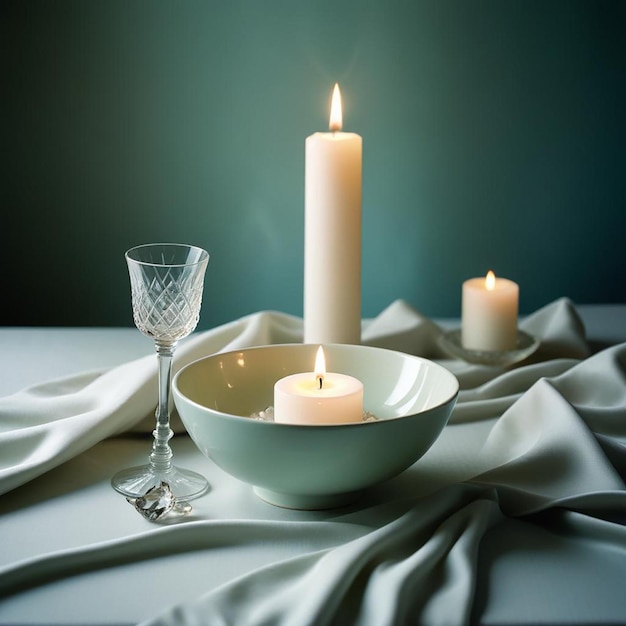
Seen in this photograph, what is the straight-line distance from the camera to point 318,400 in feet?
2.76

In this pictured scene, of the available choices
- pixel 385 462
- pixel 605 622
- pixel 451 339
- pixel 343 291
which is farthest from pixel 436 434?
pixel 451 339

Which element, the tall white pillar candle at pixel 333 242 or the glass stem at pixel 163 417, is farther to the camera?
the tall white pillar candle at pixel 333 242

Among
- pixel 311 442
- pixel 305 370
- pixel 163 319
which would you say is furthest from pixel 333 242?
pixel 311 442

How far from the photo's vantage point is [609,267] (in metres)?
1.99

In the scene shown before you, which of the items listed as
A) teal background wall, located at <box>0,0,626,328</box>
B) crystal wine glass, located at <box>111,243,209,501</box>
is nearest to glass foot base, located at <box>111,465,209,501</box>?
crystal wine glass, located at <box>111,243,209,501</box>

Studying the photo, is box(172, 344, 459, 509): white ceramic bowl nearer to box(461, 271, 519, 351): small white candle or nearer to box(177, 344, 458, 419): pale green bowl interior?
box(177, 344, 458, 419): pale green bowl interior

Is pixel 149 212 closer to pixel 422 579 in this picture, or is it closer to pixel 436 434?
pixel 436 434

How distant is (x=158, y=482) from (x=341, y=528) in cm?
21

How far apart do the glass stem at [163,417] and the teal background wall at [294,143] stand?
103 cm

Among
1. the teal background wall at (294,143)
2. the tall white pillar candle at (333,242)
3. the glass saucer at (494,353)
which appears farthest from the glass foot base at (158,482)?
the teal background wall at (294,143)

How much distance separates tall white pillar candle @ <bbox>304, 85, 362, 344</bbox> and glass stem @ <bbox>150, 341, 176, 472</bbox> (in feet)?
1.03

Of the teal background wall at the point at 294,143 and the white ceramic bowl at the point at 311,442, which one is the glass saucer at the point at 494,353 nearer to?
the white ceramic bowl at the point at 311,442

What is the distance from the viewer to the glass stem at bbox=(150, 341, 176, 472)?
0.92m

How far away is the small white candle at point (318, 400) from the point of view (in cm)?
84
